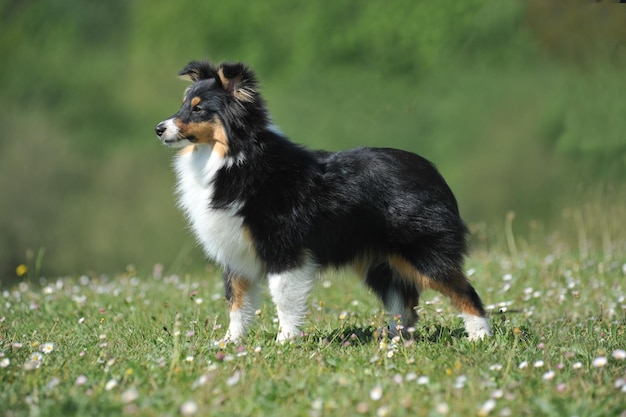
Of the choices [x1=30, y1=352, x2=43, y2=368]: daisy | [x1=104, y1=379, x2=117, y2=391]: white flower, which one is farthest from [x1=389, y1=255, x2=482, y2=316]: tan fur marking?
[x1=30, y1=352, x2=43, y2=368]: daisy

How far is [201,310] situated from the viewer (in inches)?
231

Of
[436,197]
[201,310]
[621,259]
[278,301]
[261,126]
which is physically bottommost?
[621,259]

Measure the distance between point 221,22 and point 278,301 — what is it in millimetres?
6910

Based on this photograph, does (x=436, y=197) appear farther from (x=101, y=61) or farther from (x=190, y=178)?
(x=101, y=61)

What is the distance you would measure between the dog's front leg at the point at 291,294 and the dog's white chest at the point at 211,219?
0.21 m

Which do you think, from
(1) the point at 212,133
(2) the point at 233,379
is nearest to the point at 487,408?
(2) the point at 233,379

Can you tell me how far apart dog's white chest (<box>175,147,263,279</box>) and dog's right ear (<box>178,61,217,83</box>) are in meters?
0.50

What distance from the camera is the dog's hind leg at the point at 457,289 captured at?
15.3ft

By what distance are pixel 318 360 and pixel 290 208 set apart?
1.00 m

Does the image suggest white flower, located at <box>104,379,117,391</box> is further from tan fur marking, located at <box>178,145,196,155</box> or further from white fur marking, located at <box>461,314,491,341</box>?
white fur marking, located at <box>461,314,491,341</box>

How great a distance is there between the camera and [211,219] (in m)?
4.58

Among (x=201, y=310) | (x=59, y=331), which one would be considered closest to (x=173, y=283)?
(x=201, y=310)

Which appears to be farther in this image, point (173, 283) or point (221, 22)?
point (221, 22)

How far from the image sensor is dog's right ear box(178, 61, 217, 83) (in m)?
4.84
